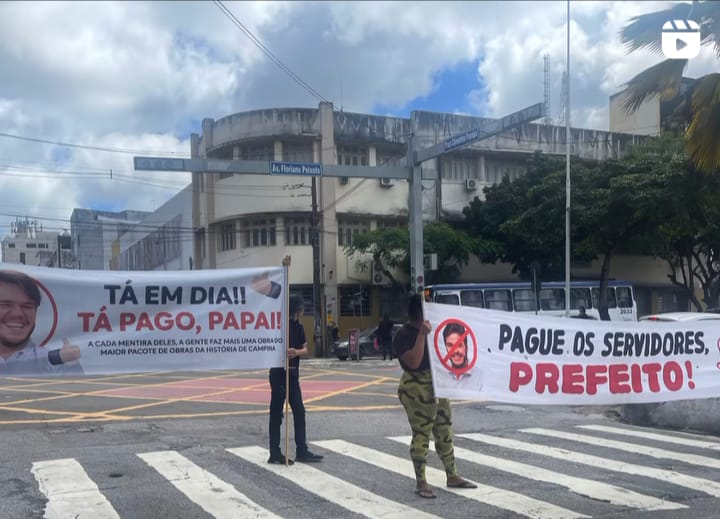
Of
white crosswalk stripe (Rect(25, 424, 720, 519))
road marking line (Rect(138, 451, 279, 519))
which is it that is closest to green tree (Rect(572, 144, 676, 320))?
white crosswalk stripe (Rect(25, 424, 720, 519))

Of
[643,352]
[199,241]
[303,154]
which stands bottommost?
[643,352]

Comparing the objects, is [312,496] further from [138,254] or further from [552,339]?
[138,254]

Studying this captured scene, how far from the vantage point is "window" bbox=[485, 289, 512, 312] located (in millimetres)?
29859

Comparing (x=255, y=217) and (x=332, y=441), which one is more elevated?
(x=255, y=217)

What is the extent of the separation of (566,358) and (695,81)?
6404mm

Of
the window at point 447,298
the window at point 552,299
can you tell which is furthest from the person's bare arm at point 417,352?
the window at point 552,299

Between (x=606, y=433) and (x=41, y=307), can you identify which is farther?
(x=606, y=433)

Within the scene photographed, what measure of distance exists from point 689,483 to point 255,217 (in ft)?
104

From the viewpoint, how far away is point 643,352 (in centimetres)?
877

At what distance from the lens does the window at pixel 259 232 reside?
37812mm

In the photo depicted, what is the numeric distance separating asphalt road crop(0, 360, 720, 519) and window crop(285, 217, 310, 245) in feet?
77.1

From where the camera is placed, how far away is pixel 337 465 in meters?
8.56

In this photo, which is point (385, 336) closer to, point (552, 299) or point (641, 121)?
point (552, 299)

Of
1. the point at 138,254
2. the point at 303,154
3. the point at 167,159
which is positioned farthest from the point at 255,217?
the point at 138,254
